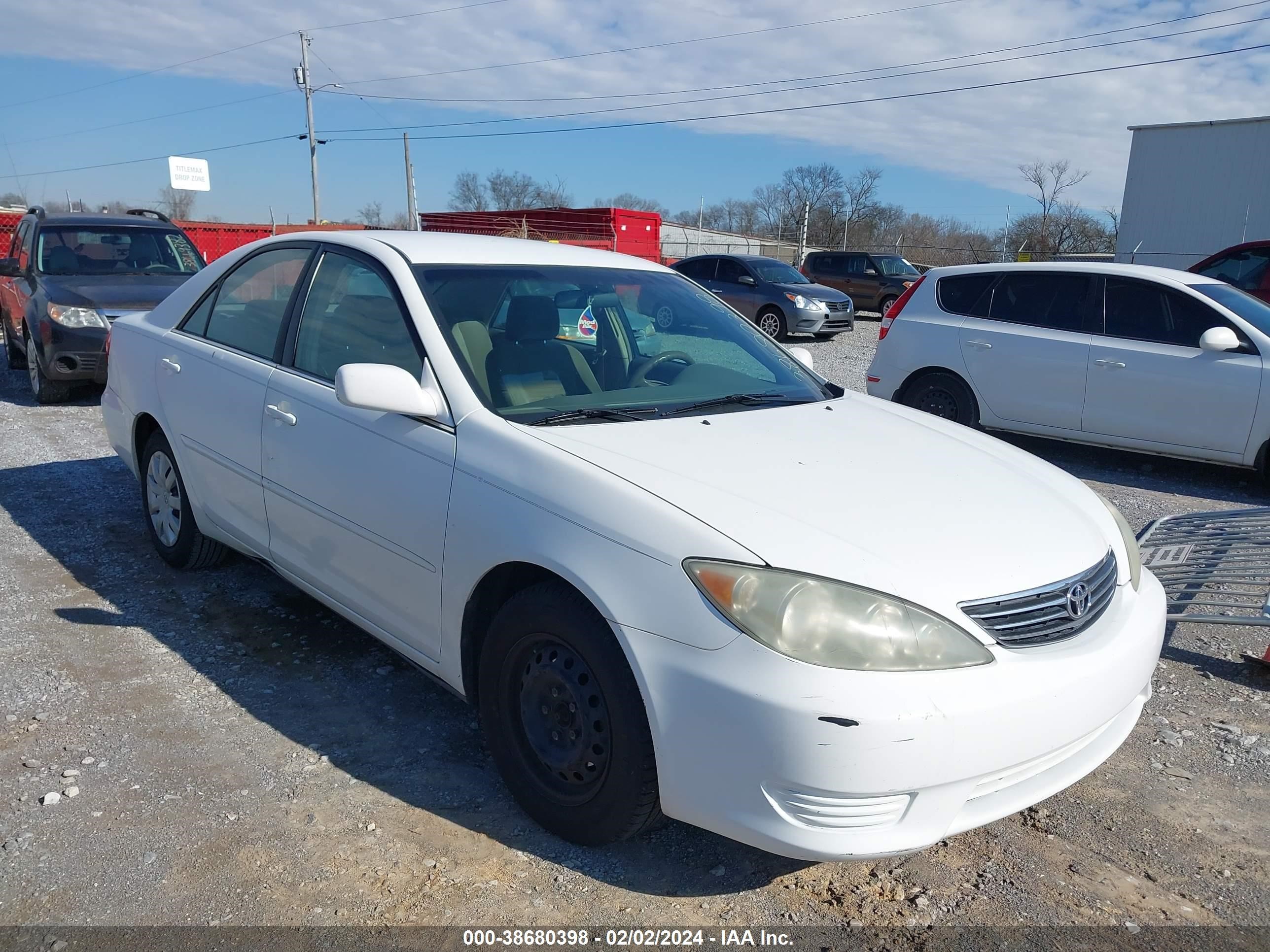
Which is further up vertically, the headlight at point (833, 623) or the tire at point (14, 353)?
the headlight at point (833, 623)

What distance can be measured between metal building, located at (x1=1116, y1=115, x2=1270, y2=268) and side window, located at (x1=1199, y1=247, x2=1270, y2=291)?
54.6 feet

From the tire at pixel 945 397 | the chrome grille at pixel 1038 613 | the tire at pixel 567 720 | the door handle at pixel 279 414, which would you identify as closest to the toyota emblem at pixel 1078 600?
the chrome grille at pixel 1038 613

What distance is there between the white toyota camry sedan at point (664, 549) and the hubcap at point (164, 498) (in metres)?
0.64

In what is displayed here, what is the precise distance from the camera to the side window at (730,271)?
1784 centimetres

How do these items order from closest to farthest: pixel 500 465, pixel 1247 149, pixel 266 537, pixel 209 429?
1. pixel 500 465
2. pixel 266 537
3. pixel 209 429
4. pixel 1247 149

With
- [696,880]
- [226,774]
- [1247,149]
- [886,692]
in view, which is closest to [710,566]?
[886,692]

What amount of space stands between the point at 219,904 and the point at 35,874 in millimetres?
544

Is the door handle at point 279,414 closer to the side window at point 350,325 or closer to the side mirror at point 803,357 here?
the side window at point 350,325

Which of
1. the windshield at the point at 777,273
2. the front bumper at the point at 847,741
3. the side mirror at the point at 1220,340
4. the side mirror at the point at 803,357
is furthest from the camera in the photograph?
the windshield at the point at 777,273

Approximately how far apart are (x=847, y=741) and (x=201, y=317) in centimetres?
368

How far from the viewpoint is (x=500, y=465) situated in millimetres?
2852

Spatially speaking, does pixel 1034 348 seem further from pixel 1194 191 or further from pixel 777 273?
pixel 1194 191

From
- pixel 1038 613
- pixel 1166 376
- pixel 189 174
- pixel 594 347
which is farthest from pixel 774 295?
pixel 189 174

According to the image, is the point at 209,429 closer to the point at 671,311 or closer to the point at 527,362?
the point at 527,362
